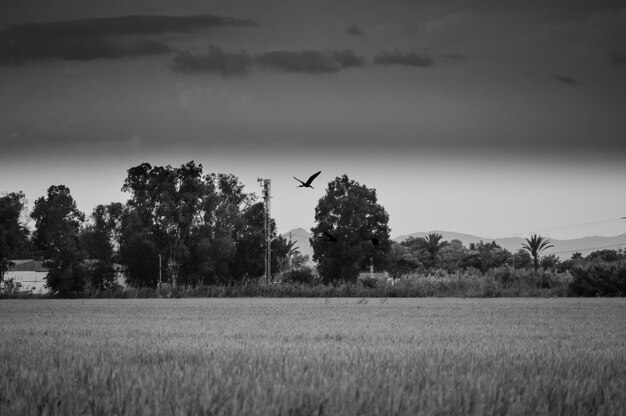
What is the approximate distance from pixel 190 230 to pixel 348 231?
21265 mm

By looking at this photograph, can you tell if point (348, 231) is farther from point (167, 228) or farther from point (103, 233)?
point (103, 233)

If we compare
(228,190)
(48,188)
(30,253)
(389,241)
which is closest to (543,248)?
(389,241)

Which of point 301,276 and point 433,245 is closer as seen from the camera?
point 301,276

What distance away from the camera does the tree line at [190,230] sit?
79875mm

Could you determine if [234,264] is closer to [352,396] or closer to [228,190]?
[228,190]

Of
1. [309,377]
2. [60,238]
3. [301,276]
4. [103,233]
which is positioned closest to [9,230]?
[60,238]

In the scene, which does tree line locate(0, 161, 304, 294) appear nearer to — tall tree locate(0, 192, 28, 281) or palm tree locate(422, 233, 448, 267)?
tall tree locate(0, 192, 28, 281)

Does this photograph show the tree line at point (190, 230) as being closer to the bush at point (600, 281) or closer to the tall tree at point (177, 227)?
the tall tree at point (177, 227)

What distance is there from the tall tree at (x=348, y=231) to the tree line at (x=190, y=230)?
13 cm

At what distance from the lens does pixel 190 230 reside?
8300 cm

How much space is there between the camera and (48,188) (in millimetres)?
93125

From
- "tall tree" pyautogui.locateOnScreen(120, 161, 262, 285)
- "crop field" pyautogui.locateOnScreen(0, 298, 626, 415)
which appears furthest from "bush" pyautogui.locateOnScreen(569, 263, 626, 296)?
"tall tree" pyautogui.locateOnScreen(120, 161, 262, 285)

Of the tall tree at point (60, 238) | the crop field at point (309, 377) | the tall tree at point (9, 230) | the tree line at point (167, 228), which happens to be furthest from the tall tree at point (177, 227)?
the crop field at point (309, 377)

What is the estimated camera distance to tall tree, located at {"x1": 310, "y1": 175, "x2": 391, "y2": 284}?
9169 cm
